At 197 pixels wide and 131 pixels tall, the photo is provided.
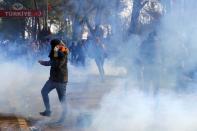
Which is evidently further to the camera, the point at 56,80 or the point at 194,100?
the point at 194,100

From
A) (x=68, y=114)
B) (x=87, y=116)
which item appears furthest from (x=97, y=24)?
(x=87, y=116)

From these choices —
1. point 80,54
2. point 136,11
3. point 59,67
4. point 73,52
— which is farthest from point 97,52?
point 136,11

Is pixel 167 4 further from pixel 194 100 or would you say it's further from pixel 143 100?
pixel 194 100

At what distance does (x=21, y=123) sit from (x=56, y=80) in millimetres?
983

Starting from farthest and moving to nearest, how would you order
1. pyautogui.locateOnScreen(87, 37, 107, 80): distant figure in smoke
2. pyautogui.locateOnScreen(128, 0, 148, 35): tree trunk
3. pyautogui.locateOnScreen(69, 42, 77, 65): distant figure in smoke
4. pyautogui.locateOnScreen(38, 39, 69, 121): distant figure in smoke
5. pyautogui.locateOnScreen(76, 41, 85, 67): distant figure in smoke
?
pyautogui.locateOnScreen(69, 42, 77, 65): distant figure in smoke
pyautogui.locateOnScreen(76, 41, 85, 67): distant figure in smoke
pyautogui.locateOnScreen(87, 37, 107, 80): distant figure in smoke
pyautogui.locateOnScreen(38, 39, 69, 121): distant figure in smoke
pyautogui.locateOnScreen(128, 0, 148, 35): tree trunk

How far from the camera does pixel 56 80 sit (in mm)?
9234

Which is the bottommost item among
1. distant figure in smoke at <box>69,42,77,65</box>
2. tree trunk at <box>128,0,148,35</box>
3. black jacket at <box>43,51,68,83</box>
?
distant figure in smoke at <box>69,42,77,65</box>

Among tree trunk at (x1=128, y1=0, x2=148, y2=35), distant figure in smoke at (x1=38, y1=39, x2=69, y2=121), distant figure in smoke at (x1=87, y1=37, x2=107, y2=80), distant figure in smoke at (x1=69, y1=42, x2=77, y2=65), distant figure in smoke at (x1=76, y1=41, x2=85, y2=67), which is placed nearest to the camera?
tree trunk at (x1=128, y1=0, x2=148, y2=35)

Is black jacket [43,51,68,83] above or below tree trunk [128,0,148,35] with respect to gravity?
below

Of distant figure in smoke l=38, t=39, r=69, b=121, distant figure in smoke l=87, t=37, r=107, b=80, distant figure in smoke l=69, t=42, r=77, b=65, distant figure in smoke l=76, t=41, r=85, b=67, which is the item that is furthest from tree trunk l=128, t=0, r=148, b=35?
distant figure in smoke l=69, t=42, r=77, b=65

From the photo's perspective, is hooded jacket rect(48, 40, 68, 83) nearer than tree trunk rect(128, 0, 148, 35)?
No

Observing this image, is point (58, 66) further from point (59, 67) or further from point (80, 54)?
point (80, 54)

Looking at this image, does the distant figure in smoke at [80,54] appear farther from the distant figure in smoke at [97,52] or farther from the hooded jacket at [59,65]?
the hooded jacket at [59,65]

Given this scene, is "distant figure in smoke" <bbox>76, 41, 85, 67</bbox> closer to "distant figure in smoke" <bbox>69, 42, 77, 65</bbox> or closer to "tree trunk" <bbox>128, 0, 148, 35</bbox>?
"distant figure in smoke" <bbox>69, 42, 77, 65</bbox>
